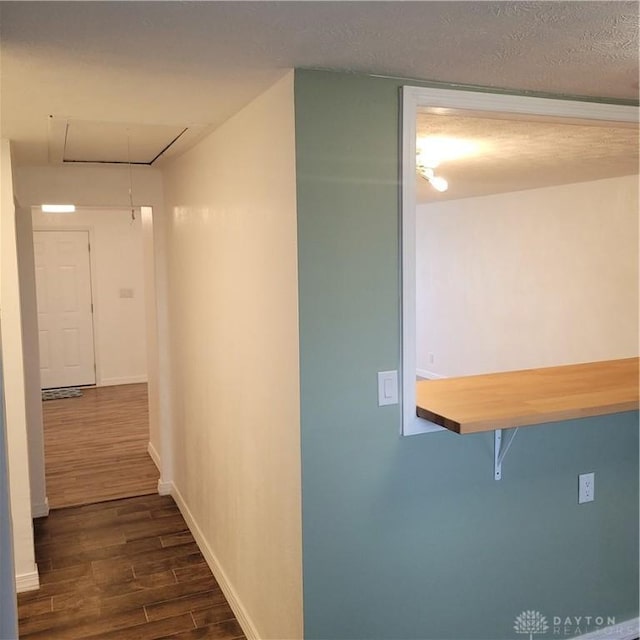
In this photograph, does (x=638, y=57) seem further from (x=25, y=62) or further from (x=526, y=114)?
(x=25, y=62)

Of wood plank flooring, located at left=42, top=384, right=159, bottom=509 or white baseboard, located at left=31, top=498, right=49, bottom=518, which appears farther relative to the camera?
wood plank flooring, located at left=42, top=384, right=159, bottom=509

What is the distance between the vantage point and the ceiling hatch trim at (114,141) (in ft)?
8.88

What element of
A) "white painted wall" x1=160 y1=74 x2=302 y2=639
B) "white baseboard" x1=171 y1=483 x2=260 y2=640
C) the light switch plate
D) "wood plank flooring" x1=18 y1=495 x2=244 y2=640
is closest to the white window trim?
the light switch plate

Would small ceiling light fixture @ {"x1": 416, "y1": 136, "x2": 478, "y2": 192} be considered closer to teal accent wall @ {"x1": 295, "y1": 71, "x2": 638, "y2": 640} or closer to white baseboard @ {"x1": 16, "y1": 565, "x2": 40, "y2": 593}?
teal accent wall @ {"x1": 295, "y1": 71, "x2": 638, "y2": 640}

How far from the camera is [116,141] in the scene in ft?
10.1

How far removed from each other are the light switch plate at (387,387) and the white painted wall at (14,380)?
1813 mm

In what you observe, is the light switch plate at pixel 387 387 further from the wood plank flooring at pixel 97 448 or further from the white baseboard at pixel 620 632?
the wood plank flooring at pixel 97 448

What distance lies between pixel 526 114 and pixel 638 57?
0.44m

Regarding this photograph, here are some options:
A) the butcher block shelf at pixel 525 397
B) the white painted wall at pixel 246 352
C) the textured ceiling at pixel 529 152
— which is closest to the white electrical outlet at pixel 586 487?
the butcher block shelf at pixel 525 397

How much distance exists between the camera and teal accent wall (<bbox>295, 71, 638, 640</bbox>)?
6.57 ft

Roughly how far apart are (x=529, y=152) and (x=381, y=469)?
7.10ft

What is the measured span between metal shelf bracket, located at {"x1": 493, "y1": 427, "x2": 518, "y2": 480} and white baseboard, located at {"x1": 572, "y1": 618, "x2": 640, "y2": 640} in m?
0.90

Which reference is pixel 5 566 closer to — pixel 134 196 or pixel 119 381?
pixel 134 196

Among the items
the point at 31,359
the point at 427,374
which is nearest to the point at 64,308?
the point at 31,359
